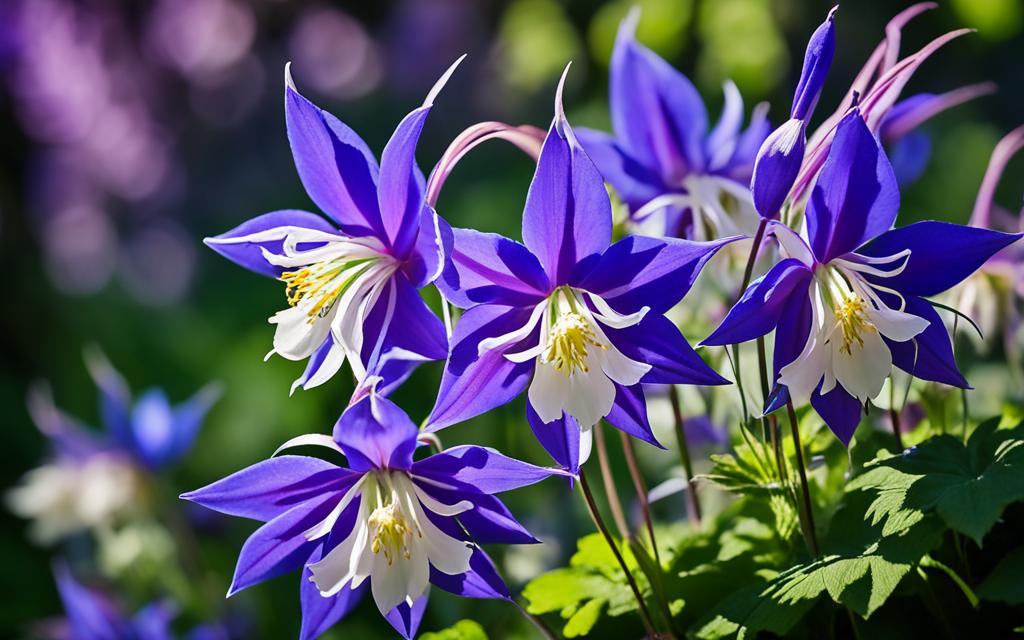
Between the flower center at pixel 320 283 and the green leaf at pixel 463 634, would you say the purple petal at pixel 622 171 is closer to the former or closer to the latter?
the flower center at pixel 320 283

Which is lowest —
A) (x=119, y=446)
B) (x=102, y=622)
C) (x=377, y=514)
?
(x=102, y=622)

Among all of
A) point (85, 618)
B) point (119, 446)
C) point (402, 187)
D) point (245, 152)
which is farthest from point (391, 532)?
point (245, 152)

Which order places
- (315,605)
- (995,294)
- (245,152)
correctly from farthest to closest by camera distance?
(245,152) → (995,294) → (315,605)

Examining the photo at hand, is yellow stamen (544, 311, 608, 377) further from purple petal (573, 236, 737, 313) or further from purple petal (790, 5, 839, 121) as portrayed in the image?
purple petal (790, 5, 839, 121)

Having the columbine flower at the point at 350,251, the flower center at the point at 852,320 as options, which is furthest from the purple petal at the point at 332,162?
the flower center at the point at 852,320

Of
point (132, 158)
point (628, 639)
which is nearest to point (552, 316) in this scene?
point (628, 639)

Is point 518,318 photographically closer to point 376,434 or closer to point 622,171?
point 376,434
